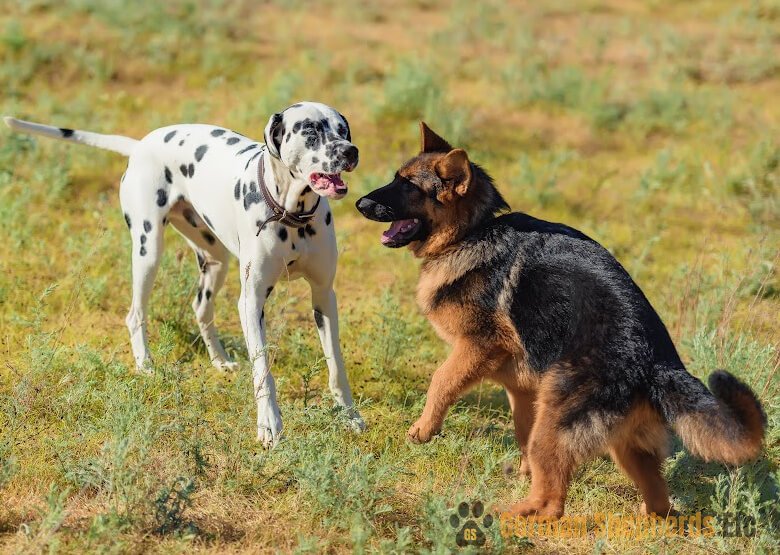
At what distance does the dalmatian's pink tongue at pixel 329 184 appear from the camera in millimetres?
5414

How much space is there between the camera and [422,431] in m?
5.48

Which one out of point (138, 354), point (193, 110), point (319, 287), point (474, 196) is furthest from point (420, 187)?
→ point (193, 110)

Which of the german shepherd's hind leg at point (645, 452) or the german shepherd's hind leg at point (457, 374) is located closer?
the german shepherd's hind leg at point (645, 452)

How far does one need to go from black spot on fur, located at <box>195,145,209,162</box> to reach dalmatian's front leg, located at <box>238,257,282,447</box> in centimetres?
98

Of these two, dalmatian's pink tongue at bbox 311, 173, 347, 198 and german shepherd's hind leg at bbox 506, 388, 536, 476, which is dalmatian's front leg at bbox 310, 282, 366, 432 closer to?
dalmatian's pink tongue at bbox 311, 173, 347, 198

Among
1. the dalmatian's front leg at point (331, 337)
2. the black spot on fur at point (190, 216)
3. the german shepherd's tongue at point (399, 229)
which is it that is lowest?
the dalmatian's front leg at point (331, 337)

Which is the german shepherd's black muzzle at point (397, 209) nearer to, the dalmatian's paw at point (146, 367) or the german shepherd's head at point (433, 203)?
the german shepherd's head at point (433, 203)

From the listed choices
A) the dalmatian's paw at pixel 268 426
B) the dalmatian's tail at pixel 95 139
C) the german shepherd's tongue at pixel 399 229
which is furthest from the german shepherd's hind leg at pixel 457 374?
the dalmatian's tail at pixel 95 139

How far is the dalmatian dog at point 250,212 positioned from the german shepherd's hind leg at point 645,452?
1710 mm

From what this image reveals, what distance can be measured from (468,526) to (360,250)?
4.98 m

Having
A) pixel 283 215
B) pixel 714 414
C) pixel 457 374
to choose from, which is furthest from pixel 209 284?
pixel 714 414

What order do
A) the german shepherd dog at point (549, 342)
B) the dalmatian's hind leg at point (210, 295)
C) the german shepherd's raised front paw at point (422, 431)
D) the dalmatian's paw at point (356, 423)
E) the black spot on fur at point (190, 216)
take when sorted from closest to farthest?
the german shepherd dog at point (549, 342)
the german shepherd's raised front paw at point (422, 431)
the dalmatian's paw at point (356, 423)
the black spot on fur at point (190, 216)
the dalmatian's hind leg at point (210, 295)

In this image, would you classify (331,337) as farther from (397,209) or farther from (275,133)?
(275,133)

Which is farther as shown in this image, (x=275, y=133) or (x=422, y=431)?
(x=275, y=133)
